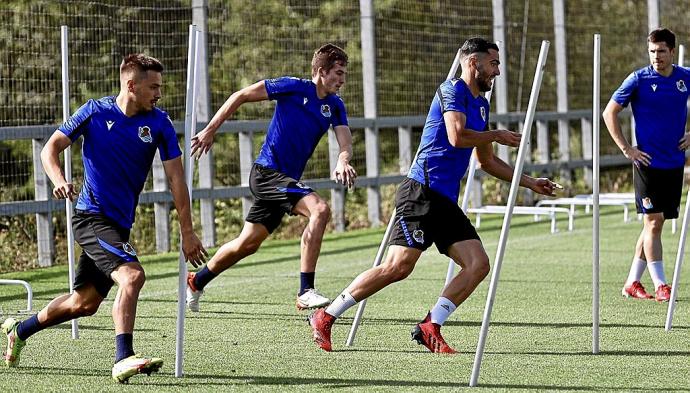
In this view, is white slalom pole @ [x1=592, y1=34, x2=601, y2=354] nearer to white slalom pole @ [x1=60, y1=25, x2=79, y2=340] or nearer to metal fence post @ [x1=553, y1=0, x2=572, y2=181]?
white slalom pole @ [x1=60, y1=25, x2=79, y2=340]

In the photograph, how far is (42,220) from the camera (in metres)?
14.8

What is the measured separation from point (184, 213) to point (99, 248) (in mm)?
509

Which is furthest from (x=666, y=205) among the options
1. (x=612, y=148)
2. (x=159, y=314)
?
(x=612, y=148)

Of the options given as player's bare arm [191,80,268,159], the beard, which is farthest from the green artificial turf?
the beard

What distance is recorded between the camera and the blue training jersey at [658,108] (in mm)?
11445

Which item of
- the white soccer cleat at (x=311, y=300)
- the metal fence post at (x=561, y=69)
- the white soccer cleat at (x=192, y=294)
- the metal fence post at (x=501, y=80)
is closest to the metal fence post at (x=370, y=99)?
the metal fence post at (x=501, y=80)

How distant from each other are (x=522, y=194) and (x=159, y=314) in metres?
12.4

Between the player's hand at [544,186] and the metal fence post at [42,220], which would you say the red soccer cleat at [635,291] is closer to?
the player's hand at [544,186]

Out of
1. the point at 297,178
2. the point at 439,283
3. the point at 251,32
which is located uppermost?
the point at 251,32

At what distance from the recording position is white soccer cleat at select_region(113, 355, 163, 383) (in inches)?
286

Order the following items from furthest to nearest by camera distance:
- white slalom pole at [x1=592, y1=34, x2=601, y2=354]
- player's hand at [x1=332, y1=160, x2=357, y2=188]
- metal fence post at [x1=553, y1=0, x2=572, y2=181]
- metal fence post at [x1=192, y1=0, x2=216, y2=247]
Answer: metal fence post at [x1=553, y1=0, x2=572, y2=181]
metal fence post at [x1=192, y1=0, x2=216, y2=247]
player's hand at [x1=332, y1=160, x2=357, y2=188]
white slalom pole at [x1=592, y1=34, x2=601, y2=354]

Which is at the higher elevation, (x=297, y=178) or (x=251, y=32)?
(x=251, y=32)

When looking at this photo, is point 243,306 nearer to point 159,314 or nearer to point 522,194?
point 159,314

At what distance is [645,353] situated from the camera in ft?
27.9
